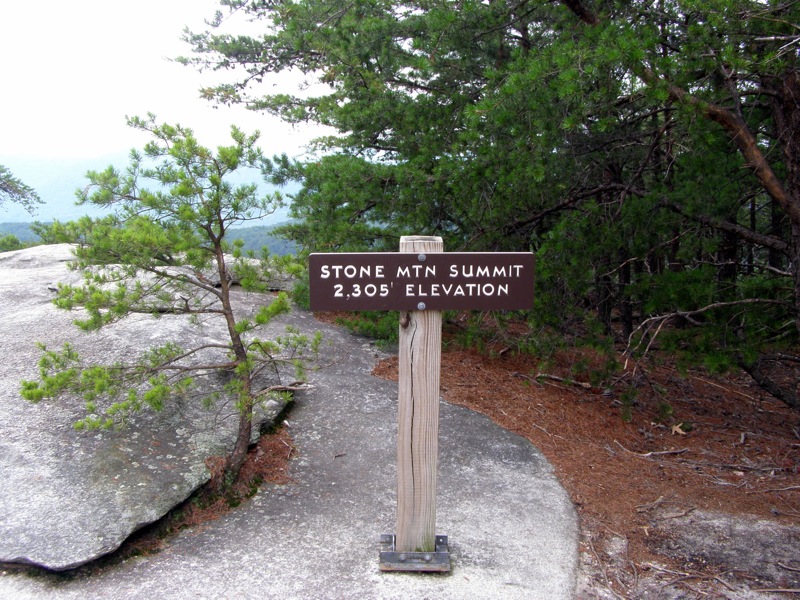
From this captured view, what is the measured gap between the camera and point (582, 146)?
5984 mm

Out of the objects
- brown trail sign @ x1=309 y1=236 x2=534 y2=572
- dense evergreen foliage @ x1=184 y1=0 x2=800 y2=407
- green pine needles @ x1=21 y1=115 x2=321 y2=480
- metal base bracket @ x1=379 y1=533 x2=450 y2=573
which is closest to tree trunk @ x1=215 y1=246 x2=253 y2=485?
green pine needles @ x1=21 y1=115 x2=321 y2=480

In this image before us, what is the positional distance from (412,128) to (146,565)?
14.2ft

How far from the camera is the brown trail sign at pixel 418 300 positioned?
3.32 metres

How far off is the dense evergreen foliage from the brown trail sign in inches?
63.5

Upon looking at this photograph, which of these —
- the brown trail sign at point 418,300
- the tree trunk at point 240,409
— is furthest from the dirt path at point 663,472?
the tree trunk at point 240,409

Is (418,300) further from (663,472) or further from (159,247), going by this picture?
(663,472)

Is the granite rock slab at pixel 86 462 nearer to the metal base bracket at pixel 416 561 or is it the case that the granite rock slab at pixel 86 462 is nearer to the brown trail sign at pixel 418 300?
the metal base bracket at pixel 416 561

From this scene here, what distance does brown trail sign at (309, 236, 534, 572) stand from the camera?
3316 millimetres

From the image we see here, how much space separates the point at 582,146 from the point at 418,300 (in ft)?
11.0

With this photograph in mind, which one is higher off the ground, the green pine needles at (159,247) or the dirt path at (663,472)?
the green pine needles at (159,247)

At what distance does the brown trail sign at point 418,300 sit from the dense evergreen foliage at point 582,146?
5.29 ft

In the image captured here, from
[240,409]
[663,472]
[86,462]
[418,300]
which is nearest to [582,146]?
[663,472]

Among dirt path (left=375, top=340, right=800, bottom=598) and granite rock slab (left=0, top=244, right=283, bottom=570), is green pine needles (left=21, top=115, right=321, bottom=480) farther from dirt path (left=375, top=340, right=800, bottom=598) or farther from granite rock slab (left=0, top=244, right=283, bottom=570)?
dirt path (left=375, top=340, right=800, bottom=598)

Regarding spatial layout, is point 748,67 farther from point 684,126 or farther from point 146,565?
point 146,565
